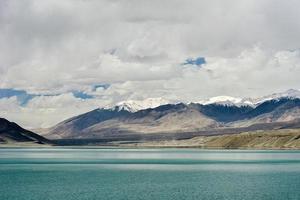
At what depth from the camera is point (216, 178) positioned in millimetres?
121750

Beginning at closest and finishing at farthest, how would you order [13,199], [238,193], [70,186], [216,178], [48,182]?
[13,199], [238,193], [70,186], [48,182], [216,178]

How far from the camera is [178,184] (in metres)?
108

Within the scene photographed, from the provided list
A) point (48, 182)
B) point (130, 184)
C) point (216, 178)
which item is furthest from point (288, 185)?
point (48, 182)

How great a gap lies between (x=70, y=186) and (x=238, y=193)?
3301 centimetres

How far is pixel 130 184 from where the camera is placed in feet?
355

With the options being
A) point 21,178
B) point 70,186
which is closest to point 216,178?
point 70,186

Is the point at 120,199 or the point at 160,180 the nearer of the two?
the point at 120,199

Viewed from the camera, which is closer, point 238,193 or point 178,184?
point 238,193

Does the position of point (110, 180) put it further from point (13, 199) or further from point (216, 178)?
point (13, 199)

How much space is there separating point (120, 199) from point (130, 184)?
2336cm

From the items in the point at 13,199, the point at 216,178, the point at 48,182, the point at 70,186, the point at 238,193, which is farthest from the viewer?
the point at 216,178

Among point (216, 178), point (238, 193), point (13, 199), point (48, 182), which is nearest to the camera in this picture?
point (13, 199)

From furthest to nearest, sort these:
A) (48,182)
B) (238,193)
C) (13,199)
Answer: (48,182), (238,193), (13,199)

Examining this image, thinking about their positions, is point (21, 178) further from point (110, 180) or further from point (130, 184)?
Result: point (130, 184)
